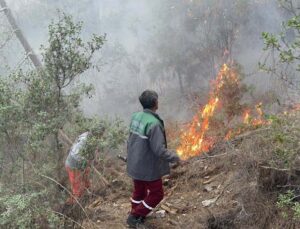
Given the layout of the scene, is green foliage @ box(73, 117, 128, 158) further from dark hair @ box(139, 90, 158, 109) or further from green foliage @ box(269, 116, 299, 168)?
green foliage @ box(269, 116, 299, 168)

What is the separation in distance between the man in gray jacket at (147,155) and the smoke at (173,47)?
908 centimetres

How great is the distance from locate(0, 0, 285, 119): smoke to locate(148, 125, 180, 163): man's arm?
9365 mm

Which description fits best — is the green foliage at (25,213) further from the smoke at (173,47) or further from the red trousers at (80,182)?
the smoke at (173,47)

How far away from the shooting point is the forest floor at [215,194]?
495 centimetres

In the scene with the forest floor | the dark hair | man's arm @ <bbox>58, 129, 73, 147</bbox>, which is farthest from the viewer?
man's arm @ <bbox>58, 129, 73, 147</bbox>

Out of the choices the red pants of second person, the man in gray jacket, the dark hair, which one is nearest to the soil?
the red pants of second person

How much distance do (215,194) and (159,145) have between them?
4.99 feet

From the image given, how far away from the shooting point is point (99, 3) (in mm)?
24984

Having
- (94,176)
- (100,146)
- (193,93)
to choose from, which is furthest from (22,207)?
(193,93)

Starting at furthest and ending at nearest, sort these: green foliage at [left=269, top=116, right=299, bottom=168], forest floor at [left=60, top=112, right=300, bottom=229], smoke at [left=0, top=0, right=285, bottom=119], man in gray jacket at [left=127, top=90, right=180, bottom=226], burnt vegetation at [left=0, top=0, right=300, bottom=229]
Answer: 1. smoke at [left=0, top=0, right=285, bottom=119]
2. man in gray jacket at [left=127, top=90, right=180, bottom=226]
3. forest floor at [left=60, top=112, right=300, bottom=229]
4. burnt vegetation at [left=0, top=0, right=300, bottom=229]
5. green foliage at [left=269, top=116, right=299, bottom=168]

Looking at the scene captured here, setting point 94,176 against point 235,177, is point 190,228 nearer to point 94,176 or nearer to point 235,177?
point 235,177

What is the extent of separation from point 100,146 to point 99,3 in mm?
21054

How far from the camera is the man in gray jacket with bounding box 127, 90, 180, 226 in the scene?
5.21 metres

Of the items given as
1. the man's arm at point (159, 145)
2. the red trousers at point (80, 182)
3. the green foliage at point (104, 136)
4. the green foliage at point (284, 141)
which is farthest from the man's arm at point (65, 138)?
the green foliage at point (284, 141)
